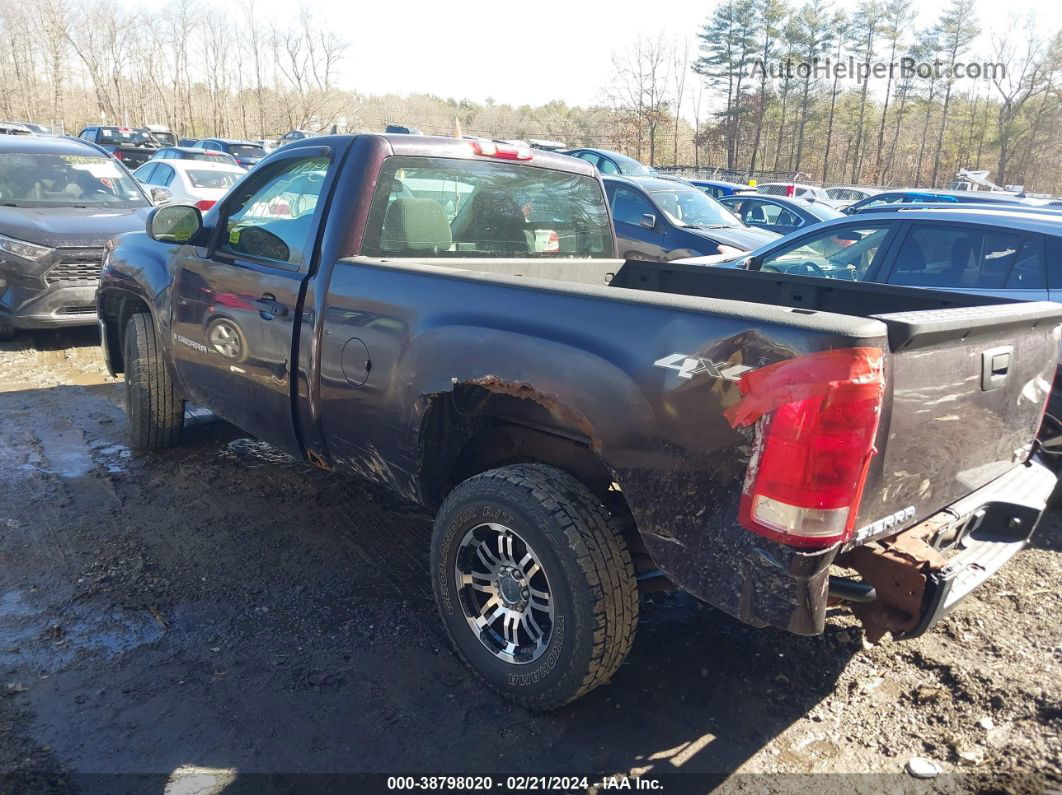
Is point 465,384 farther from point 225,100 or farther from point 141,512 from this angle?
point 225,100

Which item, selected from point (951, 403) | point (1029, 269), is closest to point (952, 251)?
point (1029, 269)

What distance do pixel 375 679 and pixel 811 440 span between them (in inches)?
73.6

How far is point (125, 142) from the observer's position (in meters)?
28.1

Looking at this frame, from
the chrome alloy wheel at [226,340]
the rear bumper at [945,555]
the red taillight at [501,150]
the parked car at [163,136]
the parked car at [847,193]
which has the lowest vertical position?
the rear bumper at [945,555]

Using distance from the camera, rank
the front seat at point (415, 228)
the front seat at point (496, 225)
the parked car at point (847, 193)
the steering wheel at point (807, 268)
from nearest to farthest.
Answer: the front seat at point (415, 228), the front seat at point (496, 225), the steering wheel at point (807, 268), the parked car at point (847, 193)

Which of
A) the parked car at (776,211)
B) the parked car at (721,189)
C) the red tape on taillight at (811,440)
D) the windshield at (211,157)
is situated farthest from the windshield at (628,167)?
the red tape on taillight at (811,440)

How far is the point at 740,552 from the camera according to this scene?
219 cm

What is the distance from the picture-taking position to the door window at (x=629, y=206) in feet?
37.1

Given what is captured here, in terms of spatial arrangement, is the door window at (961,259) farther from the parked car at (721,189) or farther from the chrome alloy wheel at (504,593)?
the parked car at (721,189)

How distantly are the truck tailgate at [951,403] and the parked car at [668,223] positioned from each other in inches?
309

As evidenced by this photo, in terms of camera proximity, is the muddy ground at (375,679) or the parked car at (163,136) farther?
the parked car at (163,136)

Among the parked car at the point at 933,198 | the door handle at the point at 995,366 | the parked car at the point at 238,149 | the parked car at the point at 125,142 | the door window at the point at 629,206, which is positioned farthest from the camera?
the parked car at the point at 125,142

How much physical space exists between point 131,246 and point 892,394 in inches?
176

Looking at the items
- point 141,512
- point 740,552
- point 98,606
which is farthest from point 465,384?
point 141,512
